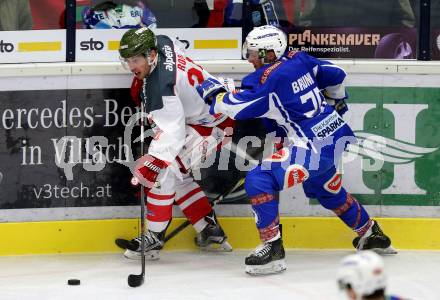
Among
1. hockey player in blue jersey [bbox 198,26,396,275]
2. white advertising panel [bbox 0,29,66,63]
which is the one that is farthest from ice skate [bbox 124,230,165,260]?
white advertising panel [bbox 0,29,66,63]

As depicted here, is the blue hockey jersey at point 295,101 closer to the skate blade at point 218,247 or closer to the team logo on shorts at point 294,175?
the team logo on shorts at point 294,175

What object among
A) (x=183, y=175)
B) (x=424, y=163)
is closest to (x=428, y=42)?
(x=424, y=163)

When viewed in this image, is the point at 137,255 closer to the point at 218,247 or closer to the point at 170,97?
the point at 218,247

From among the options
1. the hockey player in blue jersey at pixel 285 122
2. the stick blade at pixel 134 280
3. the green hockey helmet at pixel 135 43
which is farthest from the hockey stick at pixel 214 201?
the green hockey helmet at pixel 135 43

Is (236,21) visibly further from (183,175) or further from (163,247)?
(163,247)

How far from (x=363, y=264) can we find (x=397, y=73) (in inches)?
127

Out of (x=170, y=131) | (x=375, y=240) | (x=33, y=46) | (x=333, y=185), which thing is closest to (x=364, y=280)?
(x=170, y=131)

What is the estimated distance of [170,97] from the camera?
5.76m

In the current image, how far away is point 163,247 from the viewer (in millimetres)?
6242

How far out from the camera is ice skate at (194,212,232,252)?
613 centimetres

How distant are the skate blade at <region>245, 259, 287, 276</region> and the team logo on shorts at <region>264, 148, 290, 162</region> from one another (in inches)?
20.8

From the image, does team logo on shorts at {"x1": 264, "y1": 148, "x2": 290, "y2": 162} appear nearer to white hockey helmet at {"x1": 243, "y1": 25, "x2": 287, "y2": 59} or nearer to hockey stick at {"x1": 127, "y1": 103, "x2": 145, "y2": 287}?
white hockey helmet at {"x1": 243, "y1": 25, "x2": 287, "y2": 59}

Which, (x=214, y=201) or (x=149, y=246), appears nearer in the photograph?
(x=149, y=246)

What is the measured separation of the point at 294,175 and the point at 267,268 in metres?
Result: 0.50
